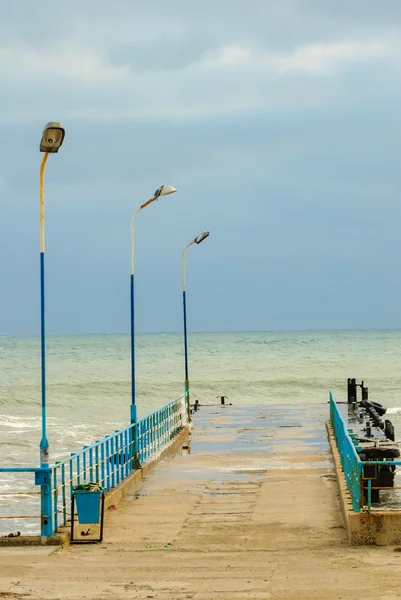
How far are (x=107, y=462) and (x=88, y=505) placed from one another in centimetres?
488

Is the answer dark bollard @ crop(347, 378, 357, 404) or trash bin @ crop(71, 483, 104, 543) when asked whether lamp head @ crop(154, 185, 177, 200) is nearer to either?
trash bin @ crop(71, 483, 104, 543)

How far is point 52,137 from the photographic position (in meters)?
16.4

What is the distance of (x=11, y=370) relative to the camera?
437 ft

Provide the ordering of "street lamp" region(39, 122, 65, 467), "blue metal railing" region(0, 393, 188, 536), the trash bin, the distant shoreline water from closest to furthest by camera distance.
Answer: "blue metal railing" region(0, 393, 188, 536), the trash bin, "street lamp" region(39, 122, 65, 467), the distant shoreline water

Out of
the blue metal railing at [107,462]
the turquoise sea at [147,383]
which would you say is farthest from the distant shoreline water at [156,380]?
the blue metal railing at [107,462]

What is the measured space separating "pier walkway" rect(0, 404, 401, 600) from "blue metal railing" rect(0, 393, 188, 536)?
1.94 feet

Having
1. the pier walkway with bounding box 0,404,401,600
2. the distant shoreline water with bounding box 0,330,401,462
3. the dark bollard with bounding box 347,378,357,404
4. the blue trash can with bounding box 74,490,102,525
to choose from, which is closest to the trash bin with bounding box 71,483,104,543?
the blue trash can with bounding box 74,490,102,525

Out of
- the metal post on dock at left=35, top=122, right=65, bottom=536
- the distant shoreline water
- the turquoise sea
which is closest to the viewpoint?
the metal post on dock at left=35, top=122, right=65, bottom=536

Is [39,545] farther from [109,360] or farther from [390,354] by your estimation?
[390,354]

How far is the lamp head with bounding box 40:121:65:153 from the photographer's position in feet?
53.3

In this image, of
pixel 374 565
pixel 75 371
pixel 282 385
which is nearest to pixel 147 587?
pixel 374 565

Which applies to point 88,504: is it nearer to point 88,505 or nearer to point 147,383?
point 88,505

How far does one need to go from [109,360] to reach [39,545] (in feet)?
459

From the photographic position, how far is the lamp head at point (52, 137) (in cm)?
1625
